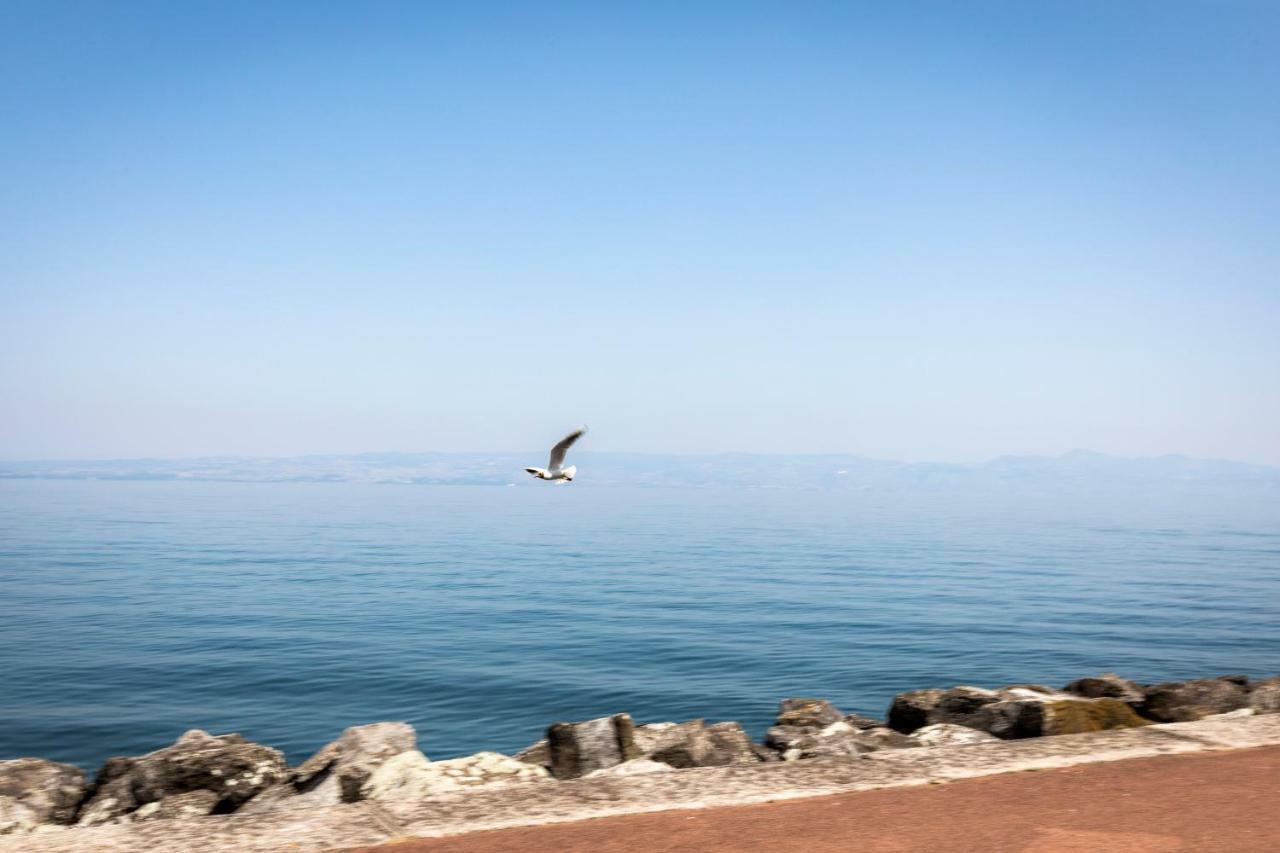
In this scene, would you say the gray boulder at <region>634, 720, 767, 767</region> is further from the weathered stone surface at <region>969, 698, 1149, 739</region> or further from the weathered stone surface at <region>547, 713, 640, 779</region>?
the weathered stone surface at <region>969, 698, 1149, 739</region>

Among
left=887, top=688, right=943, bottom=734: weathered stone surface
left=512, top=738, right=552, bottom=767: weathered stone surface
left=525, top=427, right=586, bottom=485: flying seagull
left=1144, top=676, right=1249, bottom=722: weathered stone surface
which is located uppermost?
left=525, top=427, right=586, bottom=485: flying seagull

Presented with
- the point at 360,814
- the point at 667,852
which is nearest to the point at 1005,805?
the point at 667,852

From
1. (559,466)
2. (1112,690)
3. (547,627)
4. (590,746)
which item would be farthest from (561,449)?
(547,627)

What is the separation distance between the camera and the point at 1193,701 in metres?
10.6

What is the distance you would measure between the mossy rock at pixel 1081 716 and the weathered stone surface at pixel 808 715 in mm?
2956

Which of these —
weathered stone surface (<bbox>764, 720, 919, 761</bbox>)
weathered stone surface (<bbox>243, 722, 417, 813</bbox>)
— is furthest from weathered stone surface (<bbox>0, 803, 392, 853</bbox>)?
weathered stone surface (<bbox>764, 720, 919, 761</bbox>)

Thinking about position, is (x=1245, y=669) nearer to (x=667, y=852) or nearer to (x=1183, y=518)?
(x=667, y=852)

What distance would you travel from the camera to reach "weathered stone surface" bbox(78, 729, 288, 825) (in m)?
9.24

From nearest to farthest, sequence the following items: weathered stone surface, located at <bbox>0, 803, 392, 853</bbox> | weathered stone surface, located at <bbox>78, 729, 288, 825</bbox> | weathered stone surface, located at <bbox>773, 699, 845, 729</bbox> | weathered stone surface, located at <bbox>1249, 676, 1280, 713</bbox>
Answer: weathered stone surface, located at <bbox>0, 803, 392, 853</bbox> < weathered stone surface, located at <bbox>78, 729, 288, 825</bbox> < weathered stone surface, located at <bbox>1249, 676, 1280, 713</bbox> < weathered stone surface, located at <bbox>773, 699, 845, 729</bbox>

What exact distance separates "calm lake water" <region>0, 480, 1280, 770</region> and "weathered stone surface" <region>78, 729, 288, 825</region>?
8510 mm

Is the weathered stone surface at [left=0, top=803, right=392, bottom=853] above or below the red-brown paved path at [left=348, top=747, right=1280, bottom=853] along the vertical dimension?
below

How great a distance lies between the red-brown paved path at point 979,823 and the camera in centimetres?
534

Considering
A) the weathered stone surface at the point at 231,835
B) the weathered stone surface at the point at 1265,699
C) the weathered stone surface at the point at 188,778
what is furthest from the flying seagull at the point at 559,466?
the weathered stone surface at the point at 1265,699

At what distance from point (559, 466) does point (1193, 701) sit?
23.6ft
